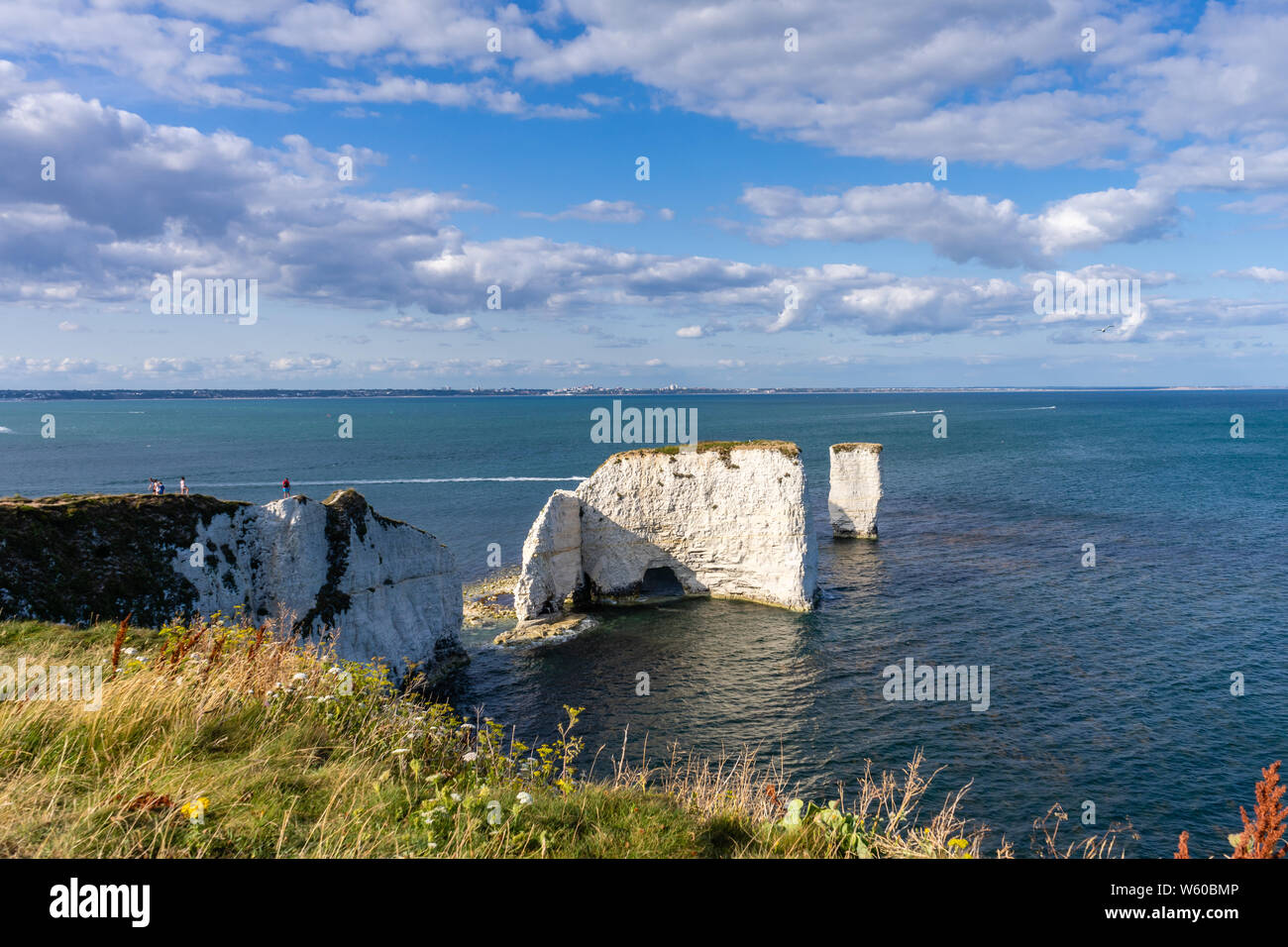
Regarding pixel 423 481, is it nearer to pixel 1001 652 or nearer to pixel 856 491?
pixel 856 491

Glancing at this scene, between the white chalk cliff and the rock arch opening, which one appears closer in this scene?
the white chalk cliff

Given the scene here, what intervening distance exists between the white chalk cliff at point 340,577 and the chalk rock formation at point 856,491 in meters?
31.6

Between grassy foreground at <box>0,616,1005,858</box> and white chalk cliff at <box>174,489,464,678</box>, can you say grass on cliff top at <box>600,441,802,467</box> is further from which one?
grassy foreground at <box>0,616,1005,858</box>

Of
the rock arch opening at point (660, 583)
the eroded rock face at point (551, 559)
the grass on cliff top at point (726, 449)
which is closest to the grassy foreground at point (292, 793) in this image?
the eroded rock face at point (551, 559)

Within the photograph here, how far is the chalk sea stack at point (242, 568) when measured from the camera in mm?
18031

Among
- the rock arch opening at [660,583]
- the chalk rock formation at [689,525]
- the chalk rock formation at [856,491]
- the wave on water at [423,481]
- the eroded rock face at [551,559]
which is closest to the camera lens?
the eroded rock face at [551,559]

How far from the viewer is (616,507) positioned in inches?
1506

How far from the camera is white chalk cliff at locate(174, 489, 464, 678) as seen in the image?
71.1 ft

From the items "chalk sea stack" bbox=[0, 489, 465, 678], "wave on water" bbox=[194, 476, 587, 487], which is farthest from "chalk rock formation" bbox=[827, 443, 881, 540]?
"wave on water" bbox=[194, 476, 587, 487]

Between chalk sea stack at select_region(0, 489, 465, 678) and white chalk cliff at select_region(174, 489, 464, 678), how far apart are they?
0.04 meters

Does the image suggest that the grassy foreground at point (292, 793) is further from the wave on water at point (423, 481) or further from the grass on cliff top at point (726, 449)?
the wave on water at point (423, 481)

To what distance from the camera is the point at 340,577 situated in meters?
24.3

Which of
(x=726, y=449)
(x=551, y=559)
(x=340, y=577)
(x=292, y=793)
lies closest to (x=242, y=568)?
(x=340, y=577)

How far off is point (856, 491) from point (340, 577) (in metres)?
37.8
